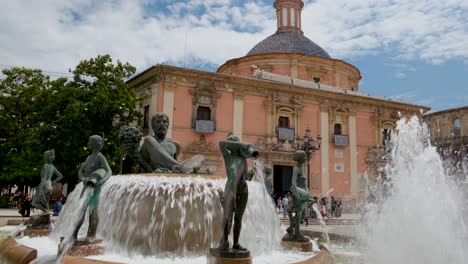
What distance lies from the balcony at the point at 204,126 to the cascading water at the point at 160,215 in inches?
583

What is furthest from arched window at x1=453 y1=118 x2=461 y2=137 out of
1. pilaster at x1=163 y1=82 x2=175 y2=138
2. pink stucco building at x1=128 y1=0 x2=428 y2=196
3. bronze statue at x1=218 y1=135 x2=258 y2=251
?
bronze statue at x1=218 y1=135 x2=258 y2=251

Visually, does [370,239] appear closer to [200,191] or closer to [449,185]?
[449,185]

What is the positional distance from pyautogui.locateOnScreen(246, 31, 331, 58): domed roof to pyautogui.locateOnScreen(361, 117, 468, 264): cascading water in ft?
66.8

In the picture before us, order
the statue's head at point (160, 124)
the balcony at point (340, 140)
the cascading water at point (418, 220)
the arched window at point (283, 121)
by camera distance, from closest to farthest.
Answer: the cascading water at point (418, 220) < the statue's head at point (160, 124) < the arched window at point (283, 121) < the balcony at point (340, 140)

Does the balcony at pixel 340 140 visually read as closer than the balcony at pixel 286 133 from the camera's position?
No

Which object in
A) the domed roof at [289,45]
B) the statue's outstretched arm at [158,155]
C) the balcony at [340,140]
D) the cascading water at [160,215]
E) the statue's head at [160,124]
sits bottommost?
the cascading water at [160,215]

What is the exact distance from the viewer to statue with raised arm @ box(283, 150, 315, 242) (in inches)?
215

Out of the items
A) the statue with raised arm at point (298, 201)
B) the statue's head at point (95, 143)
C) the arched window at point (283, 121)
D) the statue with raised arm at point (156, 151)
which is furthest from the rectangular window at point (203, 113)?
the statue's head at point (95, 143)

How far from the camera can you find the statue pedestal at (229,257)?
3617 millimetres

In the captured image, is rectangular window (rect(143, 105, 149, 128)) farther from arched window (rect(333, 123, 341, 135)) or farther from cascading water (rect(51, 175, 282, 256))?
cascading water (rect(51, 175, 282, 256))

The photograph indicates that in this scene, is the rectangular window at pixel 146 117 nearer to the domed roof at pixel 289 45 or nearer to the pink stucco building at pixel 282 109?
the pink stucco building at pixel 282 109

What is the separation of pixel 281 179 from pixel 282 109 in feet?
12.9

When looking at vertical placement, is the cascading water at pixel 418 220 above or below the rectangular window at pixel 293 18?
below

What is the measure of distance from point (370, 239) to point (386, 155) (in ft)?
64.1
